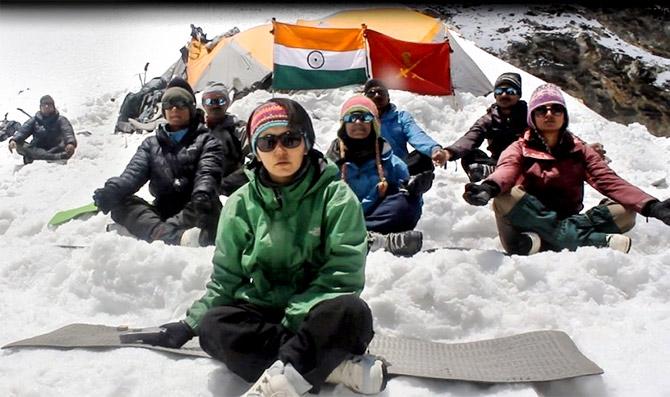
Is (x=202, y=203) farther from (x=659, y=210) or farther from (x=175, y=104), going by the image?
(x=659, y=210)

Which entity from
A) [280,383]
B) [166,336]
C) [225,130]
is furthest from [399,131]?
[280,383]

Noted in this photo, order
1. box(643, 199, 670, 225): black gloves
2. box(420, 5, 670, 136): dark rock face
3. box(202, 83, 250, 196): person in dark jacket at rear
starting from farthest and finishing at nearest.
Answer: box(420, 5, 670, 136): dark rock face, box(202, 83, 250, 196): person in dark jacket at rear, box(643, 199, 670, 225): black gloves

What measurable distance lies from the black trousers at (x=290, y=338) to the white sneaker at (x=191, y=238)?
1.47 m

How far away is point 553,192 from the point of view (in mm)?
3279

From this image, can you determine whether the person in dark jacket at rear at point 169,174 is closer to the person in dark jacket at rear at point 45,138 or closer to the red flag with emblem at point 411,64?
the person in dark jacket at rear at point 45,138

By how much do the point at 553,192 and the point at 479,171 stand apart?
1.23m

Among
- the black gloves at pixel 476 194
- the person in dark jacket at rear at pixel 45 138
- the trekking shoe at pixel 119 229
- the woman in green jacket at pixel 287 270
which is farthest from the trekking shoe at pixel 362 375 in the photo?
the person in dark jacket at rear at pixel 45 138

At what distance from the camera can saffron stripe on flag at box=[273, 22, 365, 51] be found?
8.30 meters

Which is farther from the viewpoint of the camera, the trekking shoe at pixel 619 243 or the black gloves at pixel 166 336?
the trekking shoe at pixel 619 243

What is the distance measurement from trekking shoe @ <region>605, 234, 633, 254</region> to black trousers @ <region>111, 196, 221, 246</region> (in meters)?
2.24

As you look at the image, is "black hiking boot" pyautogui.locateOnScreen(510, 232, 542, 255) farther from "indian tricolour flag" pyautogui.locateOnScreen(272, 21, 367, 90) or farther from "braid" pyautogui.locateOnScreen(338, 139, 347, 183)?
"indian tricolour flag" pyautogui.locateOnScreen(272, 21, 367, 90)

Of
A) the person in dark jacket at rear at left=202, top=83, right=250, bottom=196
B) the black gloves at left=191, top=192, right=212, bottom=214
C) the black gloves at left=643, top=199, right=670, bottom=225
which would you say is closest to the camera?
the black gloves at left=643, top=199, right=670, bottom=225

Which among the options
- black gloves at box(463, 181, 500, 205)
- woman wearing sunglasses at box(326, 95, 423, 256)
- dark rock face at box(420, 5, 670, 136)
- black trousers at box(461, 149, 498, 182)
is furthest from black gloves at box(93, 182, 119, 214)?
dark rock face at box(420, 5, 670, 136)

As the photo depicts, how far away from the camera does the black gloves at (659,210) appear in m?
2.84
